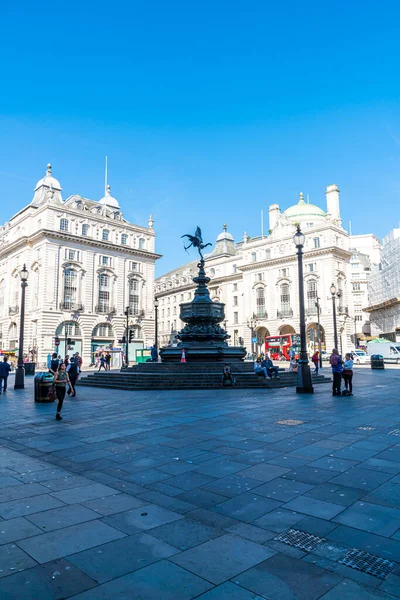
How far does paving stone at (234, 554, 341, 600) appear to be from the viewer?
3260 millimetres

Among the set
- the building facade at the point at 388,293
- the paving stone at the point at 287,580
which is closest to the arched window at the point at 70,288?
the building facade at the point at 388,293

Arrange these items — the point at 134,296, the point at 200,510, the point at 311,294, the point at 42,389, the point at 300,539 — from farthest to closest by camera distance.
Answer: the point at 134,296 → the point at 311,294 → the point at 42,389 → the point at 200,510 → the point at 300,539

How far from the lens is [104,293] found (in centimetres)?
6256

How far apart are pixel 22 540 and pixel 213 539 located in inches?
74.8

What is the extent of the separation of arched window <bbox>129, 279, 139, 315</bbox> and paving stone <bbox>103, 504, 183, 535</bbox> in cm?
6103

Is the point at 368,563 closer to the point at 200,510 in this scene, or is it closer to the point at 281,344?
the point at 200,510

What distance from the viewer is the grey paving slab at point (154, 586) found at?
3232 millimetres

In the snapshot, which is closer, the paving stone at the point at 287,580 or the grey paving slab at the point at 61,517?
the paving stone at the point at 287,580

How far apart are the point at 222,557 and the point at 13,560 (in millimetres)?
1884

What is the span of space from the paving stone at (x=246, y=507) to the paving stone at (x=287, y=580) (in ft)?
3.33

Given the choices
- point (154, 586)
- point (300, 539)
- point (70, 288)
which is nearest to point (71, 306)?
point (70, 288)

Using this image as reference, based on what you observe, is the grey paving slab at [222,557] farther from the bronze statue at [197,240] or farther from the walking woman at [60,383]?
the bronze statue at [197,240]

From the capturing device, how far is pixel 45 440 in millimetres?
9055

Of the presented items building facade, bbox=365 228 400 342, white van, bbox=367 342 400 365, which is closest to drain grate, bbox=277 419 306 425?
white van, bbox=367 342 400 365
